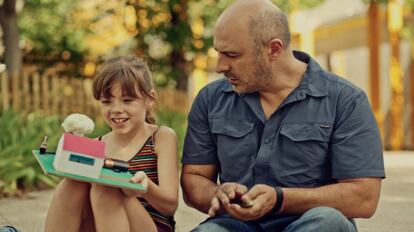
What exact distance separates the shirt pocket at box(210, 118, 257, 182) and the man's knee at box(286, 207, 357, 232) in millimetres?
392

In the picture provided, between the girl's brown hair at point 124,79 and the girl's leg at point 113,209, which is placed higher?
the girl's brown hair at point 124,79

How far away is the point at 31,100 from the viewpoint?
10672mm

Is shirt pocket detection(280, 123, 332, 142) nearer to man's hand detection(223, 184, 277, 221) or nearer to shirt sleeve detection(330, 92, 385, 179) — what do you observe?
shirt sleeve detection(330, 92, 385, 179)

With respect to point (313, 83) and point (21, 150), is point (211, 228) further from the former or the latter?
point (21, 150)

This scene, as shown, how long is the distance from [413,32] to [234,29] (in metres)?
12.3

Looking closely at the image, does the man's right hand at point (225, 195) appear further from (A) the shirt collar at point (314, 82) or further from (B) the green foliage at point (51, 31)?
(B) the green foliage at point (51, 31)

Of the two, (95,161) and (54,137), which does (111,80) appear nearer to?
(95,161)

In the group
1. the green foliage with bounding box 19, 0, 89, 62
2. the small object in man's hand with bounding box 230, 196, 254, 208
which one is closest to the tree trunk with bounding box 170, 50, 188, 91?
the green foliage with bounding box 19, 0, 89, 62

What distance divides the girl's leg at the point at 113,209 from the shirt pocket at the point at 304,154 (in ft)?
1.87

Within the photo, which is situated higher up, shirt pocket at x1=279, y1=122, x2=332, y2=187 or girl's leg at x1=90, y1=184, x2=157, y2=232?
shirt pocket at x1=279, y1=122, x2=332, y2=187

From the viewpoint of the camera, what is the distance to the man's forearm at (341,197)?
3.24 metres

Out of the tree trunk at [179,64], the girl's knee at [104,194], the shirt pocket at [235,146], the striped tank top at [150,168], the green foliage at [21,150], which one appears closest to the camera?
the girl's knee at [104,194]

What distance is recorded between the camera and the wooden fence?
403 inches

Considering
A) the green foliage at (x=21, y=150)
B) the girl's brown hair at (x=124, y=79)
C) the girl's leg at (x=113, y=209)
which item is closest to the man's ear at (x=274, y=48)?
the girl's brown hair at (x=124, y=79)
